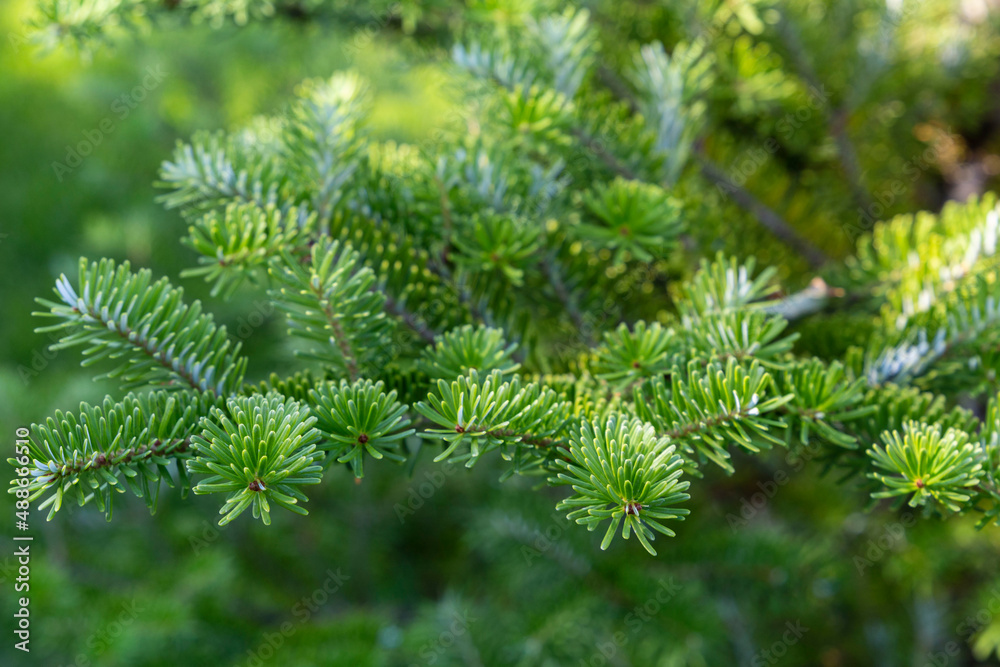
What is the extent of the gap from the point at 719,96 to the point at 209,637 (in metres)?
1.08

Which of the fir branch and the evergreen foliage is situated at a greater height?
the evergreen foliage

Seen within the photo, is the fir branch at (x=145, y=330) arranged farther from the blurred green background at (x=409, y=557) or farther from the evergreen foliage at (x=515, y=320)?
Answer: the blurred green background at (x=409, y=557)

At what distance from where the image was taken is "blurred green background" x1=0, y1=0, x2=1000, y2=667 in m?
0.91

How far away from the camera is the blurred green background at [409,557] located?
35.8 inches

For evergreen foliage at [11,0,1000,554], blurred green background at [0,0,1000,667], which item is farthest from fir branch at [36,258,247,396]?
→ blurred green background at [0,0,1000,667]

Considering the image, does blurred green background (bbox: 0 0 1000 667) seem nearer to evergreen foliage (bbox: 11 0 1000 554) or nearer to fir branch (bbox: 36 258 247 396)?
evergreen foliage (bbox: 11 0 1000 554)

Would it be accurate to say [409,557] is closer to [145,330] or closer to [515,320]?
[515,320]

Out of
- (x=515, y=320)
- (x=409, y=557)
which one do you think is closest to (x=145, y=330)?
(x=515, y=320)

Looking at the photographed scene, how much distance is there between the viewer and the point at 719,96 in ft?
2.68

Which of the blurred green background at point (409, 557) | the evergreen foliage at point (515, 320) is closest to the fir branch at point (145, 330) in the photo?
the evergreen foliage at point (515, 320)

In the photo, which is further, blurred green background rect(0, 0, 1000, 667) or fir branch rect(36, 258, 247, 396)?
blurred green background rect(0, 0, 1000, 667)

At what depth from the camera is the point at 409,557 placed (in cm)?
159

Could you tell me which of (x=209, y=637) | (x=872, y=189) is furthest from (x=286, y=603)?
(x=872, y=189)

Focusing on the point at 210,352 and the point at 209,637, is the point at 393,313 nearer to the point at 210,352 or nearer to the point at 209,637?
the point at 210,352
